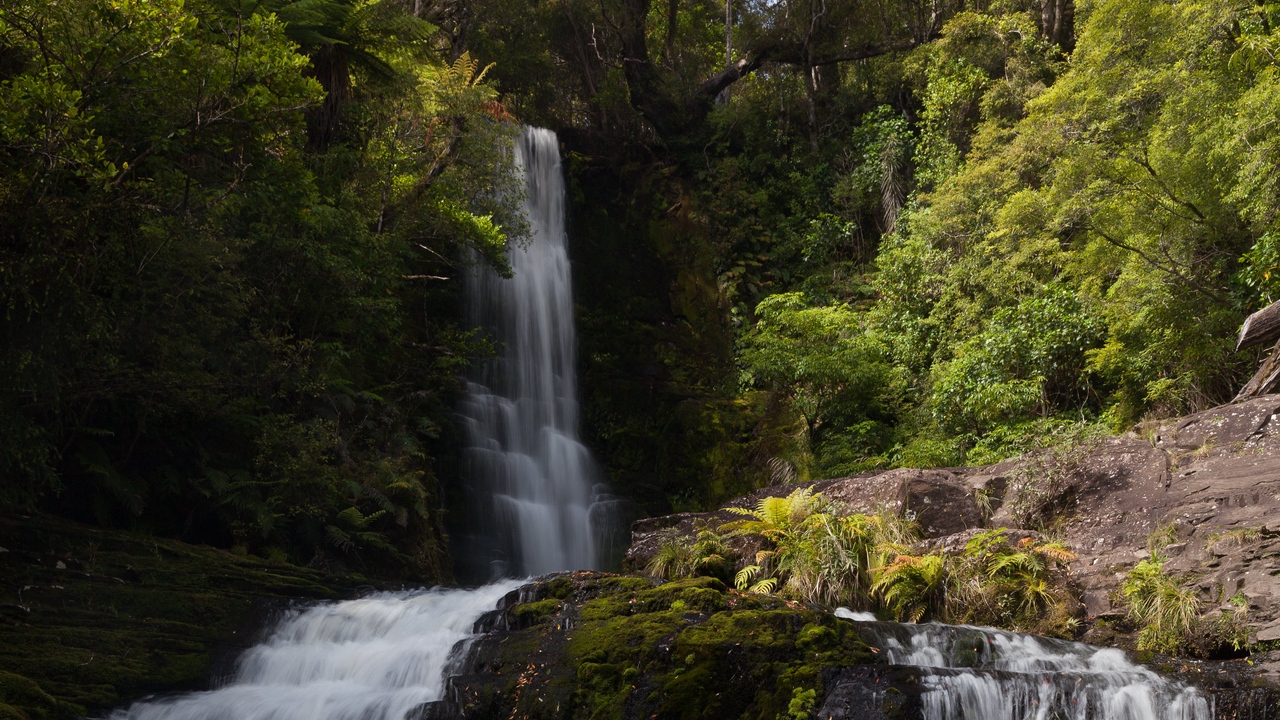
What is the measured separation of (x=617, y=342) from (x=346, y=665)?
1227 cm

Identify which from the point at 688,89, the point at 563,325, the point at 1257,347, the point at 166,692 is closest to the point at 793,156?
the point at 688,89

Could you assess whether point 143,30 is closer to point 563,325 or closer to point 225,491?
point 225,491

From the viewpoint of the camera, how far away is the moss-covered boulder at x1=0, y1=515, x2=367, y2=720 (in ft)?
22.1

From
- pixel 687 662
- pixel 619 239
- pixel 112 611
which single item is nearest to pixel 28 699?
pixel 112 611

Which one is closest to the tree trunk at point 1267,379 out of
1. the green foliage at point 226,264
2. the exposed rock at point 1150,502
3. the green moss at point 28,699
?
the exposed rock at point 1150,502

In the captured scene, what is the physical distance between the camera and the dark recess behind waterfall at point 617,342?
16312mm

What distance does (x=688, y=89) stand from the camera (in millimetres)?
22969

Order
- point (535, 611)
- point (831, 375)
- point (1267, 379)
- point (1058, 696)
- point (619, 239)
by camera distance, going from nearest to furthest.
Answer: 1. point (1058, 696)
2. point (535, 611)
3. point (1267, 379)
4. point (831, 375)
5. point (619, 239)

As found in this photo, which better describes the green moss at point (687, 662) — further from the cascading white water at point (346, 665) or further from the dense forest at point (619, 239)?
the dense forest at point (619, 239)

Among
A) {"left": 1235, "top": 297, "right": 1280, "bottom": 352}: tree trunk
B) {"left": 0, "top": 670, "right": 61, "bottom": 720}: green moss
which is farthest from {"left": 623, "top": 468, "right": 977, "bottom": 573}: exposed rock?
{"left": 0, "top": 670, "right": 61, "bottom": 720}: green moss

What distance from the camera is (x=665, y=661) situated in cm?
629

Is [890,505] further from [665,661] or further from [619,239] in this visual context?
[619,239]

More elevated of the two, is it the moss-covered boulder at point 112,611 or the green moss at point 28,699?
the moss-covered boulder at point 112,611

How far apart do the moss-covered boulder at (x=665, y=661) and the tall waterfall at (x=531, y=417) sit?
24.1 feet
